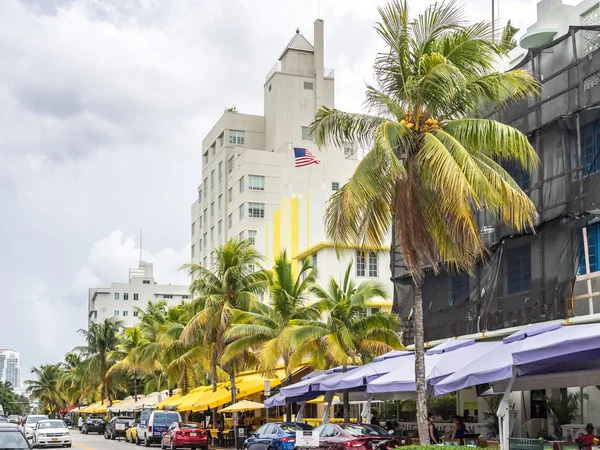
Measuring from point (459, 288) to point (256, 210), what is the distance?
39.7 meters

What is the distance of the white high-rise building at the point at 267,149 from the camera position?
69.1 meters

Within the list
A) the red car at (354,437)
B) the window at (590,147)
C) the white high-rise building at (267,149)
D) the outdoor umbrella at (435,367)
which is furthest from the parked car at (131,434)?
the window at (590,147)

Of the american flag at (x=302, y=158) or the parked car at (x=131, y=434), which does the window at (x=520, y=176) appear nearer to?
the american flag at (x=302, y=158)

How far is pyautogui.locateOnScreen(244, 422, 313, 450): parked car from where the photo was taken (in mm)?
26219

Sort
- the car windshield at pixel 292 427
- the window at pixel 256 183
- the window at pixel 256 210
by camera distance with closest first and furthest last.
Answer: the car windshield at pixel 292 427
the window at pixel 256 210
the window at pixel 256 183

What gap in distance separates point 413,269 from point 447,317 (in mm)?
12328

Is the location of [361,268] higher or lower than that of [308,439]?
higher

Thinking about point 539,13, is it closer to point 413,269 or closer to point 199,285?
point 413,269

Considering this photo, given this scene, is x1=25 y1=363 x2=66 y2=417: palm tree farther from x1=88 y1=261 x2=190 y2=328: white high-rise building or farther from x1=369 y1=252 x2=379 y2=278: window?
x1=369 y1=252 x2=379 y2=278: window

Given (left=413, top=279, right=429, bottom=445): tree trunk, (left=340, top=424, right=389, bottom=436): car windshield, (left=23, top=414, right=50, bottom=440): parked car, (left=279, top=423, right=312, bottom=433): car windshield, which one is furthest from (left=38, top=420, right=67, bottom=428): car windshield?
(left=413, top=279, right=429, bottom=445): tree trunk

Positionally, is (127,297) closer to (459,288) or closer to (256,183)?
(256,183)

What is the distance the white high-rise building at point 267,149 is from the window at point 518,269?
126 feet

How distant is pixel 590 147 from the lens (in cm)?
2362

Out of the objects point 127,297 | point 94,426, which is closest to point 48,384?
point 127,297
